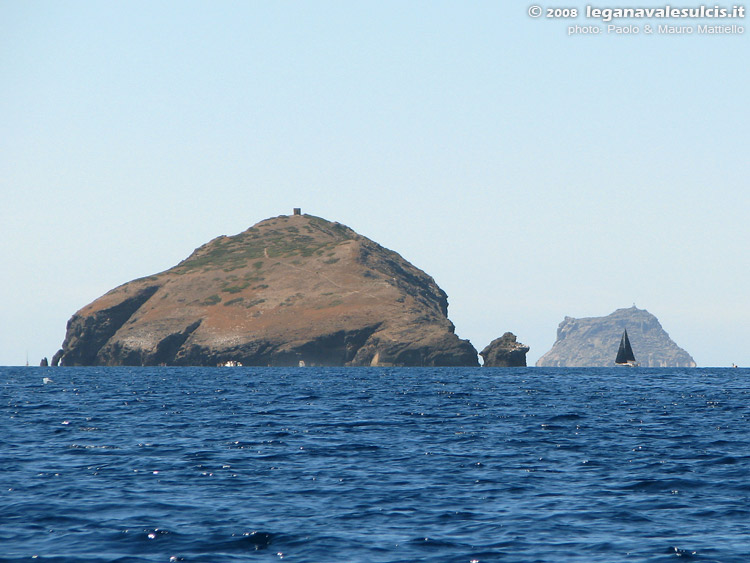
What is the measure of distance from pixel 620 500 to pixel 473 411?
1135 inches

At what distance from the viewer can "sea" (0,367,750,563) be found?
60.2 ft

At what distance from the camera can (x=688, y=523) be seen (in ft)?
68.3

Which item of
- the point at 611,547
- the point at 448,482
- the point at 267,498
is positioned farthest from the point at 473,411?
the point at 611,547

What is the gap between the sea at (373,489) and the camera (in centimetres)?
1836

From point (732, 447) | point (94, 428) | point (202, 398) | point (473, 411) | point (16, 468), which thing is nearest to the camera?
point (16, 468)

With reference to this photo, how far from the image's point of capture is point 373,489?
80.6 ft

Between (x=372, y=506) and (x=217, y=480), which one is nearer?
(x=372, y=506)

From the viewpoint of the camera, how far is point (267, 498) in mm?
23422

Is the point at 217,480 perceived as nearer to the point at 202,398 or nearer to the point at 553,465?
the point at 553,465

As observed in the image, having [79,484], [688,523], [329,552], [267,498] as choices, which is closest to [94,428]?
[79,484]

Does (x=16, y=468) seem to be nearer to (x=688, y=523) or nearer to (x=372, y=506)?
(x=372, y=506)

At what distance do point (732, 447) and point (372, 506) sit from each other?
1818 cm

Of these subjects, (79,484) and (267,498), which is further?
(79,484)

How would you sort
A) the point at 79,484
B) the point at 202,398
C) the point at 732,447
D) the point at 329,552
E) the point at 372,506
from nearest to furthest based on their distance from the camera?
the point at 329,552 < the point at 372,506 < the point at 79,484 < the point at 732,447 < the point at 202,398
